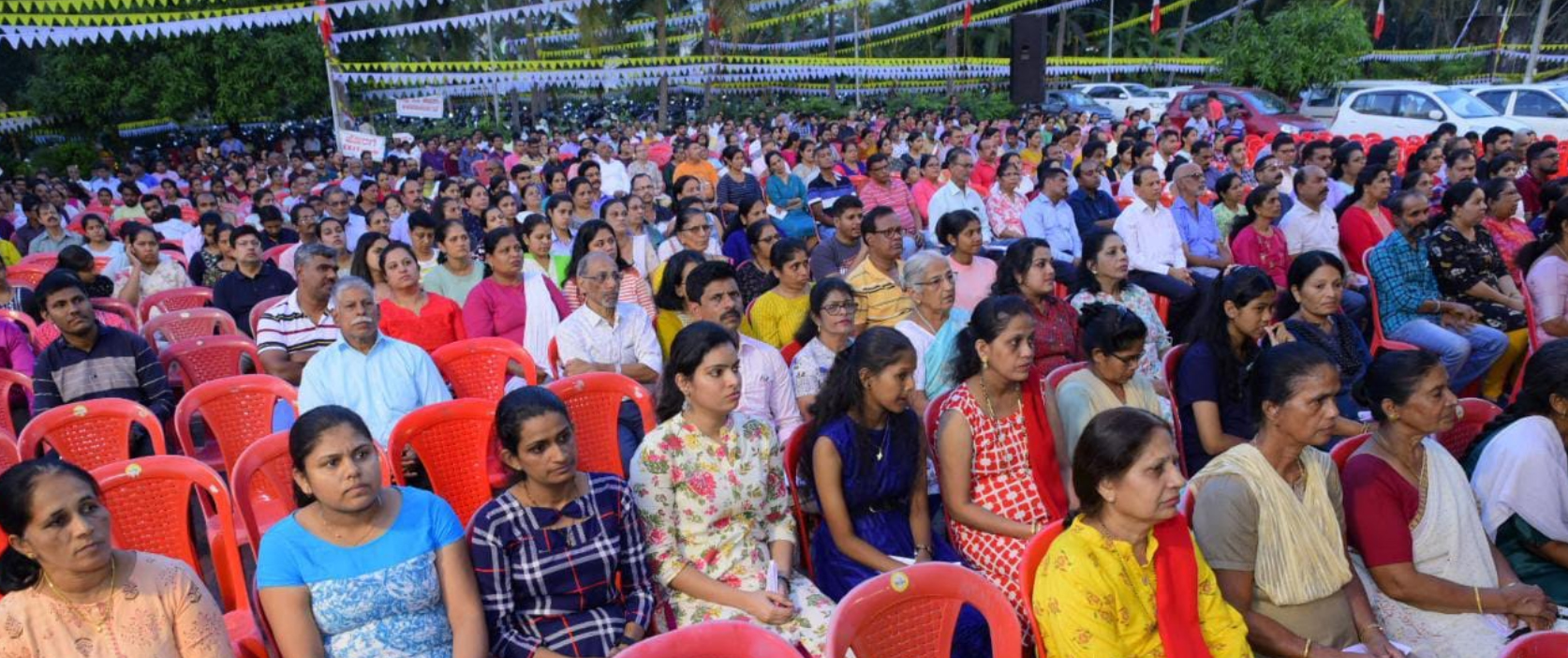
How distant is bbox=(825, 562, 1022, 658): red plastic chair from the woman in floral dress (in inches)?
16.9

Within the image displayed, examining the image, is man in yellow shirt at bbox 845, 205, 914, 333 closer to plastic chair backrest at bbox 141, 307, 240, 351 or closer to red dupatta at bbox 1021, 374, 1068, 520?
red dupatta at bbox 1021, 374, 1068, 520

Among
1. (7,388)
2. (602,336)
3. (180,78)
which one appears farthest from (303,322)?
(180,78)

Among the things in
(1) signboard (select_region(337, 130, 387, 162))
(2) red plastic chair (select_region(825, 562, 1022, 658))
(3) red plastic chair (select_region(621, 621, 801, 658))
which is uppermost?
(1) signboard (select_region(337, 130, 387, 162))

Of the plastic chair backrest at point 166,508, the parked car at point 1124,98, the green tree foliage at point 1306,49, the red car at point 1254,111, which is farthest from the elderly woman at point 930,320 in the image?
the green tree foliage at point 1306,49

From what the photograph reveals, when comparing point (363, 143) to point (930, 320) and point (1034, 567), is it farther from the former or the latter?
point (1034, 567)

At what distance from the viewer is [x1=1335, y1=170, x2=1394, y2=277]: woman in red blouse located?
6.21 meters

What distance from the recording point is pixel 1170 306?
20.0ft

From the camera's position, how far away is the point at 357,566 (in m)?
A: 2.41

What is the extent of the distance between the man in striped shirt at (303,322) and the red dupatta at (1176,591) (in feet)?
12.5

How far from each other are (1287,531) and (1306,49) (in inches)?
992

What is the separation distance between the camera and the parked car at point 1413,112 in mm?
13375

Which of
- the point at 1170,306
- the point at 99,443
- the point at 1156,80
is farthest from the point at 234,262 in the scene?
the point at 1156,80

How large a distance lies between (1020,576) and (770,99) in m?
31.2

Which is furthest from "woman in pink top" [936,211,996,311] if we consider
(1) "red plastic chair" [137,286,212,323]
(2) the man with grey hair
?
(1) "red plastic chair" [137,286,212,323]
